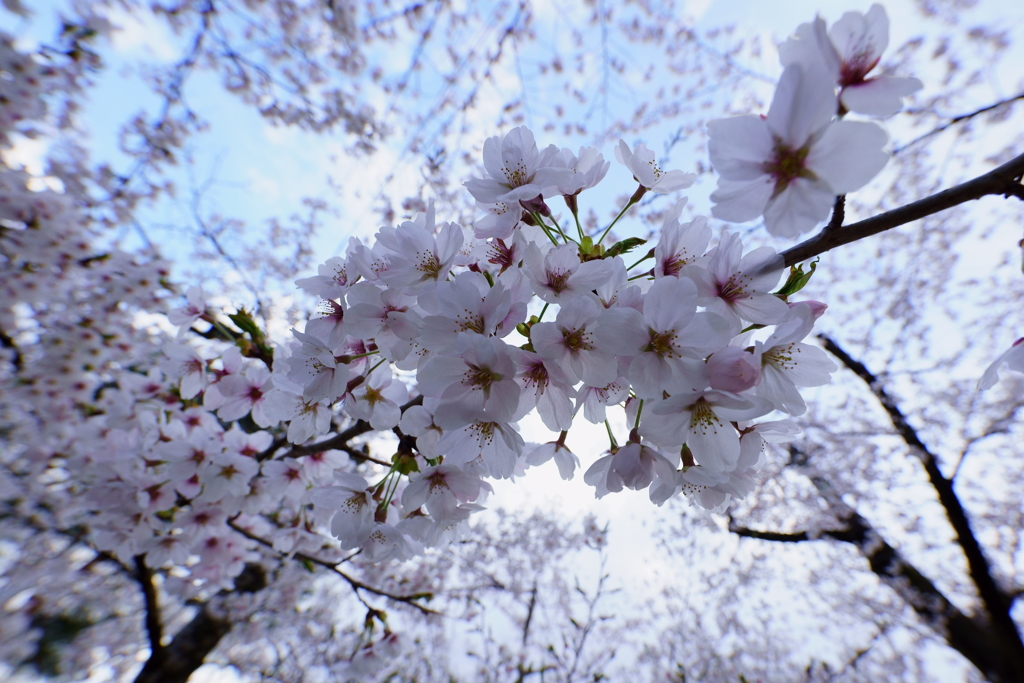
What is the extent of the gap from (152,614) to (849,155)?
7.41 m

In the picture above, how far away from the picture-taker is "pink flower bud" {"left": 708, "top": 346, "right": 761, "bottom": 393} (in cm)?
71

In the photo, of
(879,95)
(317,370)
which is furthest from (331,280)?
(879,95)

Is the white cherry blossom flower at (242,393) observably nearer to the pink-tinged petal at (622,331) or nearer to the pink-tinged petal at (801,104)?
the pink-tinged petal at (622,331)

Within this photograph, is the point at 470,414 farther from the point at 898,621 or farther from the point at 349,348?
the point at 898,621

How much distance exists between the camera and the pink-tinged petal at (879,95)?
0.64 meters

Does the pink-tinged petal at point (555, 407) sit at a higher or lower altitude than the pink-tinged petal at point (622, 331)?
lower

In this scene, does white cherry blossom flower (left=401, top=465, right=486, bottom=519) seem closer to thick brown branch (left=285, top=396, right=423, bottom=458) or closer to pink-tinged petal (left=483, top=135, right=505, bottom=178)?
thick brown branch (left=285, top=396, right=423, bottom=458)

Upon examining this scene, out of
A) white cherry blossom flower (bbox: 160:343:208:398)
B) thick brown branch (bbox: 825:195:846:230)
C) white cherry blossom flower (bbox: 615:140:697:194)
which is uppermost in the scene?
white cherry blossom flower (bbox: 615:140:697:194)

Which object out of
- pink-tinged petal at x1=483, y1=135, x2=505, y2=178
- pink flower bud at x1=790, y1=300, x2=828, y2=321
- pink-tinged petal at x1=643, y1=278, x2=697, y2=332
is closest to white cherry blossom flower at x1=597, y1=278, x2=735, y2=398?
pink-tinged petal at x1=643, y1=278, x2=697, y2=332

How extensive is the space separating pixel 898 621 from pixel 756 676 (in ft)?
7.94

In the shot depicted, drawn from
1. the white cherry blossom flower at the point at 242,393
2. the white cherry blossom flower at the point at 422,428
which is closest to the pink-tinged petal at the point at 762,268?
the white cherry blossom flower at the point at 422,428

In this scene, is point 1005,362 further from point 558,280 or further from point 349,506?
point 349,506

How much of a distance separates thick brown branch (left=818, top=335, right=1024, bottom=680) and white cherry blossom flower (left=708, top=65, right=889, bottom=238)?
644 cm

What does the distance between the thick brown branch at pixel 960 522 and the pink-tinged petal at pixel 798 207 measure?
6.44 m
